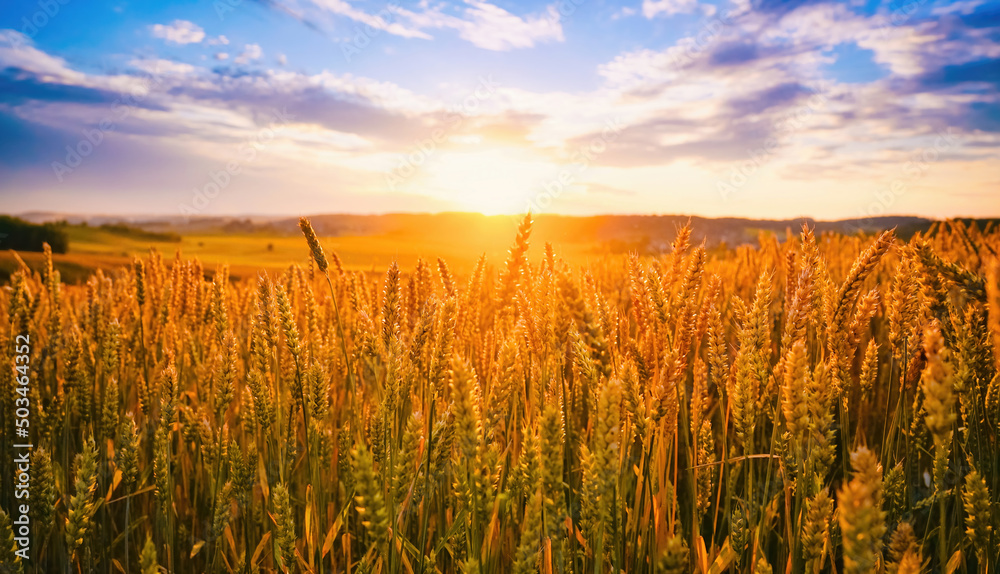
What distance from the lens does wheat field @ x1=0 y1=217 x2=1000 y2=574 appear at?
1.22 m

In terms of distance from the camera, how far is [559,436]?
3.63ft

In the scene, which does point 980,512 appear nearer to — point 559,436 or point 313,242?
point 559,436

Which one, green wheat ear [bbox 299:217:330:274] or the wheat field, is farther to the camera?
green wheat ear [bbox 299:217:330:274]

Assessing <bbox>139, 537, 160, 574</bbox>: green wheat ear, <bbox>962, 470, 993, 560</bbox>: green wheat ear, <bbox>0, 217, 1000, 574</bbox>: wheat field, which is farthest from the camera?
<bbox>962, 470, 993, 560</bbox>: green wheat ear

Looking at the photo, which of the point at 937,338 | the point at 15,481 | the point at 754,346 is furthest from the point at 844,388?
the point at 15,481

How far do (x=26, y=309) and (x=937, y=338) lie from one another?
13.3 ft

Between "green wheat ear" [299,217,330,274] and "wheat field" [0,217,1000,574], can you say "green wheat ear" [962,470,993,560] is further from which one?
"green wheat ear" [299,217,330,274]

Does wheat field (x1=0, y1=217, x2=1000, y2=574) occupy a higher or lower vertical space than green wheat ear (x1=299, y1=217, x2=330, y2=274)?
lower

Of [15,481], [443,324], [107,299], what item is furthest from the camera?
[107,299]

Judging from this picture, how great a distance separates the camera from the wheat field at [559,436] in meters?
1.22

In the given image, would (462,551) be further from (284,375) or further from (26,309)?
(26,309)

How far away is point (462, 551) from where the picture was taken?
1.64 meters

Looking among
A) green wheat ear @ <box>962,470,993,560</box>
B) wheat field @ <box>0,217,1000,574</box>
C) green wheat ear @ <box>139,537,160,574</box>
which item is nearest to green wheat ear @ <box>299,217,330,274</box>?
wheat field @ <box>0,217,1000,574</box>

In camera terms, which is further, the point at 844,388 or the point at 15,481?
the point at 15,481
